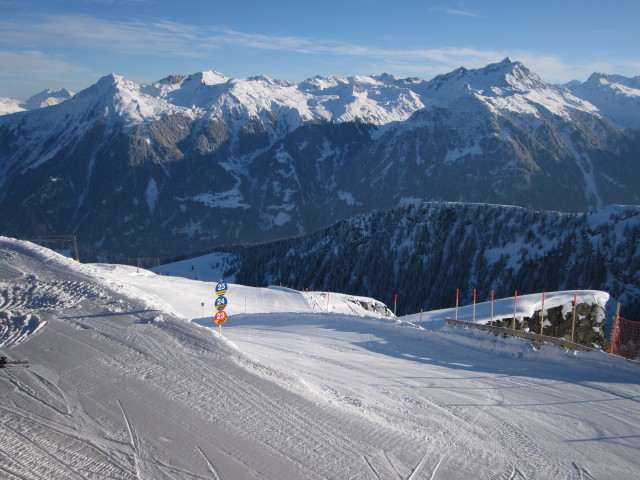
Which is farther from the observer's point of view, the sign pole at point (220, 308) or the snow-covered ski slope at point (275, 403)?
the sign pole at point (220, 308)

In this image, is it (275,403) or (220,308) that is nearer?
(275,403)

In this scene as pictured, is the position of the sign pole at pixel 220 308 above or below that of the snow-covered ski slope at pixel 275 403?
above

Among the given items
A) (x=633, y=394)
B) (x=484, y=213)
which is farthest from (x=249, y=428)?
(x=484, y=213)

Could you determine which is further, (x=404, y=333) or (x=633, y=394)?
(x=404, y=333)

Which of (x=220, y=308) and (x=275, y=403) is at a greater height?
(x=220, y=308)

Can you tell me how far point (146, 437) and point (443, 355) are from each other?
10411mm

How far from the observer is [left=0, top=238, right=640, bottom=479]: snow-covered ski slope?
8.56 meters

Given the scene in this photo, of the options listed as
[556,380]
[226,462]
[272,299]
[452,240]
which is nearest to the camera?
[226,462]

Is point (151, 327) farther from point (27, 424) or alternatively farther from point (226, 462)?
point (226, 462)

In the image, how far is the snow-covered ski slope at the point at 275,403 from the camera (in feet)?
28.1

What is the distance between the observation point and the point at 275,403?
1046 cm

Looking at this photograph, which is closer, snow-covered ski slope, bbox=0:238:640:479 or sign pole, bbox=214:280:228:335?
snow-covered ski slope, bbox=0:238:640:479

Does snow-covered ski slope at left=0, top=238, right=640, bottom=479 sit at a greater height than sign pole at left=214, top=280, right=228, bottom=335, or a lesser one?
lesser

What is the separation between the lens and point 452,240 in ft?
381
